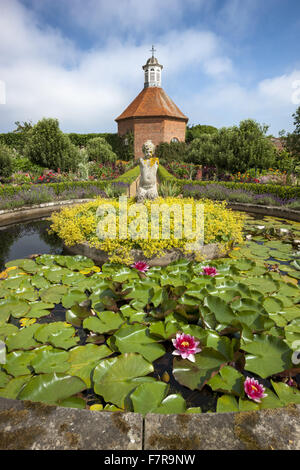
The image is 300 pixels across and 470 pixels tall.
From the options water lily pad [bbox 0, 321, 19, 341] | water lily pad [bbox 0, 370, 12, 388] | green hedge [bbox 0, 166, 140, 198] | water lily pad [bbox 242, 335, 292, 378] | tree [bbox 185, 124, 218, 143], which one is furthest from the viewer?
tree [bbox 185, 124, 218, 143]

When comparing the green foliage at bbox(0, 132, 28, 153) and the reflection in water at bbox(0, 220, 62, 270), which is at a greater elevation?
the green foliage at bbox(0, 132, 28, 153)

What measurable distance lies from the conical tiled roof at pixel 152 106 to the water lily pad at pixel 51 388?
1142 inches

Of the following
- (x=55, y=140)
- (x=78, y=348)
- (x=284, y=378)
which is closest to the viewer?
(x=284, y=378)

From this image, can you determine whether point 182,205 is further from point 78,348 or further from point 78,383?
point 78,383

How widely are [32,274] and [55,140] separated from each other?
45.8 feet

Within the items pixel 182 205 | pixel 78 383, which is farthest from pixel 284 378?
pixel 182 205

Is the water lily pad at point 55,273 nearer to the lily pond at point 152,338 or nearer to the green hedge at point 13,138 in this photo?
the lily pond at point 152,338

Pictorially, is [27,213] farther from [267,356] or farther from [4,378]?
[267,356]

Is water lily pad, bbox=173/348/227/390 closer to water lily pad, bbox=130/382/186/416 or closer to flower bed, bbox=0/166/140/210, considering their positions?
water lily pad, bbox=130/382/186/416

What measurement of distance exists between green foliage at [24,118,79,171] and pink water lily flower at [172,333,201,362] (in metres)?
15.9

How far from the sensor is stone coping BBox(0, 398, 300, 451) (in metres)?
1.15

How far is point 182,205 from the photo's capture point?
6.07m

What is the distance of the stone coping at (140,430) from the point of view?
115 cm

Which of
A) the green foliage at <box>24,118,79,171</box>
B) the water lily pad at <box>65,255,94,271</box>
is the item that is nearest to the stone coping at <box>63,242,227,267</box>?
the water lily pad at <box>65,255,94,271</box>
